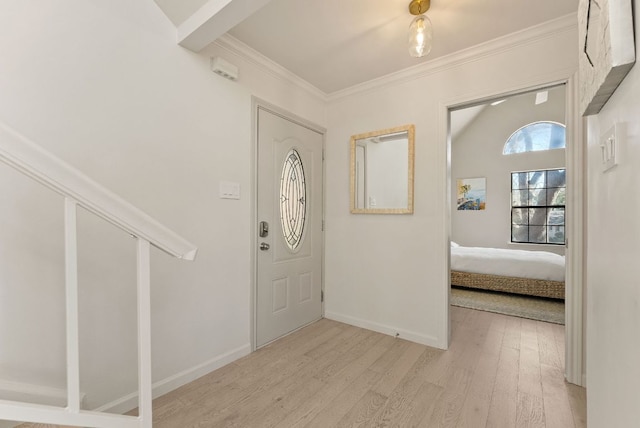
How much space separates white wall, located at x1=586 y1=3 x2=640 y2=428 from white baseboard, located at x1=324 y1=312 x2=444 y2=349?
4.43 feet

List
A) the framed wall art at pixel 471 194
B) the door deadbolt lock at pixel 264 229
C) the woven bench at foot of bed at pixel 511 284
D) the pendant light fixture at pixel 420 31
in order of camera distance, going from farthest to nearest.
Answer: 1. the framed wall art at pixel 471 194
2. the woven bench at foot of bed at pixel 511 284
3. the door deadbolt lock at pixel 264 229
4. the pendant light fixture at pixel 420 31

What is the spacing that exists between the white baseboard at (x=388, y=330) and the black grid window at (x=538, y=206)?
4899mm

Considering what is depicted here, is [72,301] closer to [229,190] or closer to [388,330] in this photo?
[229,190]

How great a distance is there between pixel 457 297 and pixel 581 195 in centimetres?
243

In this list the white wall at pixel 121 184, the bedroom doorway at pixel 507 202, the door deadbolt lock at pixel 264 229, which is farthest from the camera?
the bedroom doorway at pixel 507 202

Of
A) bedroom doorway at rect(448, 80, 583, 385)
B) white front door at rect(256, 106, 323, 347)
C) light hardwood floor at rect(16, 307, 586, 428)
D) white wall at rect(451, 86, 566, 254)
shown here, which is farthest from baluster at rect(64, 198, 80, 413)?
white wall at rect(451, 86, 566, 254)

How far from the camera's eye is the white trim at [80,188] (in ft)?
2.08

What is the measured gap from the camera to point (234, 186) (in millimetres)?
2188

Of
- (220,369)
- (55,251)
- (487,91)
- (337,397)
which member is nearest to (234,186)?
(55,251)

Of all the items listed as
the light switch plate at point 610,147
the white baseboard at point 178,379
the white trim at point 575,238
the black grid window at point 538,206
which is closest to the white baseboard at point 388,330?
the white trim at point 575,238

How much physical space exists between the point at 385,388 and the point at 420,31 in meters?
2.33

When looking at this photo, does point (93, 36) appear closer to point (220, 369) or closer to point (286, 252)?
point (286, 252)

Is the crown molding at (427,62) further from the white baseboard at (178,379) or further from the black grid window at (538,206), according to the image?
the black grid window at (538,206)

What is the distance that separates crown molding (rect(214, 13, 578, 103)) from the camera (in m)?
1.98
